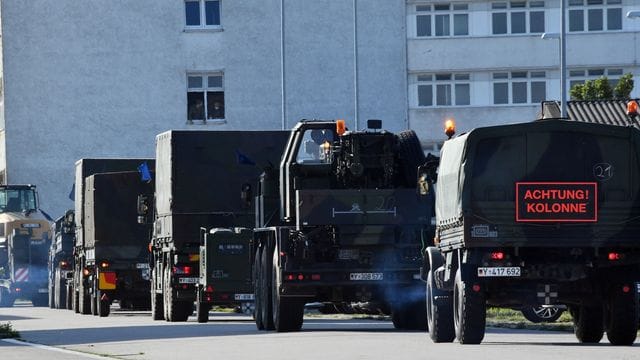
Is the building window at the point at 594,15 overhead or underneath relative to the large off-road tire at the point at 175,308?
overhead

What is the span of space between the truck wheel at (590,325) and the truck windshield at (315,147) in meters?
6.51

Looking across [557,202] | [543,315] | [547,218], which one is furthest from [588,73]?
[547,218]

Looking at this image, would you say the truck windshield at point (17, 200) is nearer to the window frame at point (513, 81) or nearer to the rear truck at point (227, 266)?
the window frame at point (513, 81)

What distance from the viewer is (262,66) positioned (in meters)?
72.9

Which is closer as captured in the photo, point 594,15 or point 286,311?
point 286,311

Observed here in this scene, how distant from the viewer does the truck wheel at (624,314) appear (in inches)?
838

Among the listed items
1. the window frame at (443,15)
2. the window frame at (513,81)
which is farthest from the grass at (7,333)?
the window frame at (513,81)

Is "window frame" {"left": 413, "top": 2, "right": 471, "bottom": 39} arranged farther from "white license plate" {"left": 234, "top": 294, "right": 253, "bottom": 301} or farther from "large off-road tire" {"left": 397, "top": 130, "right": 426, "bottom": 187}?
"large off-road tire" {"left": 397, "top": 130, "right": 426, "bottom": 187}

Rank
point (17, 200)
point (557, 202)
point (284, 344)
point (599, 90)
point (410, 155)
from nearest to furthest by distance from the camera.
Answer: point (557, 202) → point (284, 344) → point (410, 155) → point (599, 90) → point (17, 200)

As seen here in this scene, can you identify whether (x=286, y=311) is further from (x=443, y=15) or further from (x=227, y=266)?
(x=443, y=15)

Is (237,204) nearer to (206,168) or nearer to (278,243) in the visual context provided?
(206,168)

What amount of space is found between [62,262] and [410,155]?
23.4 meters

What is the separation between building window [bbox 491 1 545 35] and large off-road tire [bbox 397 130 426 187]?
45681 millimetres

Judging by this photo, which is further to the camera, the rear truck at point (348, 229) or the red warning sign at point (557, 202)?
the rear truck at point (348, 229)
